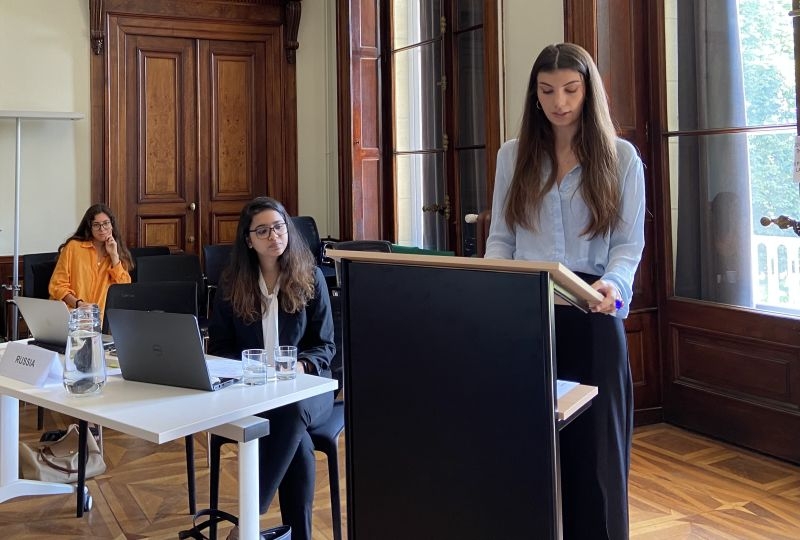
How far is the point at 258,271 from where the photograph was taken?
284cm

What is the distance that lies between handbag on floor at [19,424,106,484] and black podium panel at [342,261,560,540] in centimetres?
206

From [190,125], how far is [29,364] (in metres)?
4.21

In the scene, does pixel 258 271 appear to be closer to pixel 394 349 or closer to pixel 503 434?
pixel 394 349

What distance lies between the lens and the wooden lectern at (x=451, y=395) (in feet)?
4.56

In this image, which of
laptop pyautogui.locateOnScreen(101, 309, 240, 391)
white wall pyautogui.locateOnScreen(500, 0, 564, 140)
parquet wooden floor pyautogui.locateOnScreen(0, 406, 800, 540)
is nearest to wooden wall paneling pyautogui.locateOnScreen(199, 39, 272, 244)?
white wall pyautogui.locateOnScreen(500, 0, 564, 140)

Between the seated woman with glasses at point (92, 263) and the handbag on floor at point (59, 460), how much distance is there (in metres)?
1.03

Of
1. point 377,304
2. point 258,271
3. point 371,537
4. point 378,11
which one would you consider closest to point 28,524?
point 258,271

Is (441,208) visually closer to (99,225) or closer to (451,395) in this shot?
(99,225)

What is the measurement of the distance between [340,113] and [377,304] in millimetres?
4587

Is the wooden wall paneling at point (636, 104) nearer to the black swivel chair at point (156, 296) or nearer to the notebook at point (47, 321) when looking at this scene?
the black swivel chair at point (156, 296)

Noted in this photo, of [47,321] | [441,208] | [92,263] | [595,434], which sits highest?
[441,208]

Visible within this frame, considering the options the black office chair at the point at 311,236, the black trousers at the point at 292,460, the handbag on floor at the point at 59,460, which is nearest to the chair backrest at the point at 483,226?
the black office chair at the point at 311,236

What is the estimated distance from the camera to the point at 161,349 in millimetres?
2164

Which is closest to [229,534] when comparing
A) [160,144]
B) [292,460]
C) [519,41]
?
[292,460]
